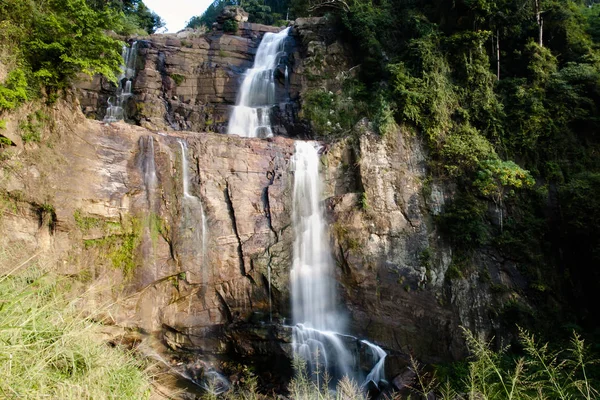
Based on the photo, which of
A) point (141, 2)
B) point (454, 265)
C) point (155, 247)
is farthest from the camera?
point (141, 2)

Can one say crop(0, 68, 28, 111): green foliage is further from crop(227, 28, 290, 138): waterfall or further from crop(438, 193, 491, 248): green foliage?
crop(438, 193, 491, 248): green foliage

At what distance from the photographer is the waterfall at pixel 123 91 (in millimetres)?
17234

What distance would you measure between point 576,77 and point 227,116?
14.6m

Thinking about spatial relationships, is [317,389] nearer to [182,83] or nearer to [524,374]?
[524,374]

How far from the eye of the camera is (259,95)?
18734 mm

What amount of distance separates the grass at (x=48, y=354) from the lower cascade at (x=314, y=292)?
7621mm

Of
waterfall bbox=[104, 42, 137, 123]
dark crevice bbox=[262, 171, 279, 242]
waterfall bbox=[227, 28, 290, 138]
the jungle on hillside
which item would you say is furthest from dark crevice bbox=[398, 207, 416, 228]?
waterfall bbox=[104, 42, 137, 123]

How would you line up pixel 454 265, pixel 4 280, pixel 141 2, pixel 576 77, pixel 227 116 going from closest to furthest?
1. pixel 4 280
2. pixel 454 265
3. pixel 576 77
4. pixel 227 116
5. pixel 141 2

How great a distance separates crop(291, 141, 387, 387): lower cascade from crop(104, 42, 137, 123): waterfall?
936cm

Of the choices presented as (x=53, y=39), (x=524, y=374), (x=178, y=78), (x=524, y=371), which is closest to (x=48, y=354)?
(x=524, y=371)

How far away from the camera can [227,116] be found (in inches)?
709

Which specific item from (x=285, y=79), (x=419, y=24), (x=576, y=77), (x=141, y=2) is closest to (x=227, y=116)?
(x=285, y=79)

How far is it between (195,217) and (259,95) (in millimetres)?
9218

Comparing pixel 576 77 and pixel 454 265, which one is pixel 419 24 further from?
pixel 454 265
